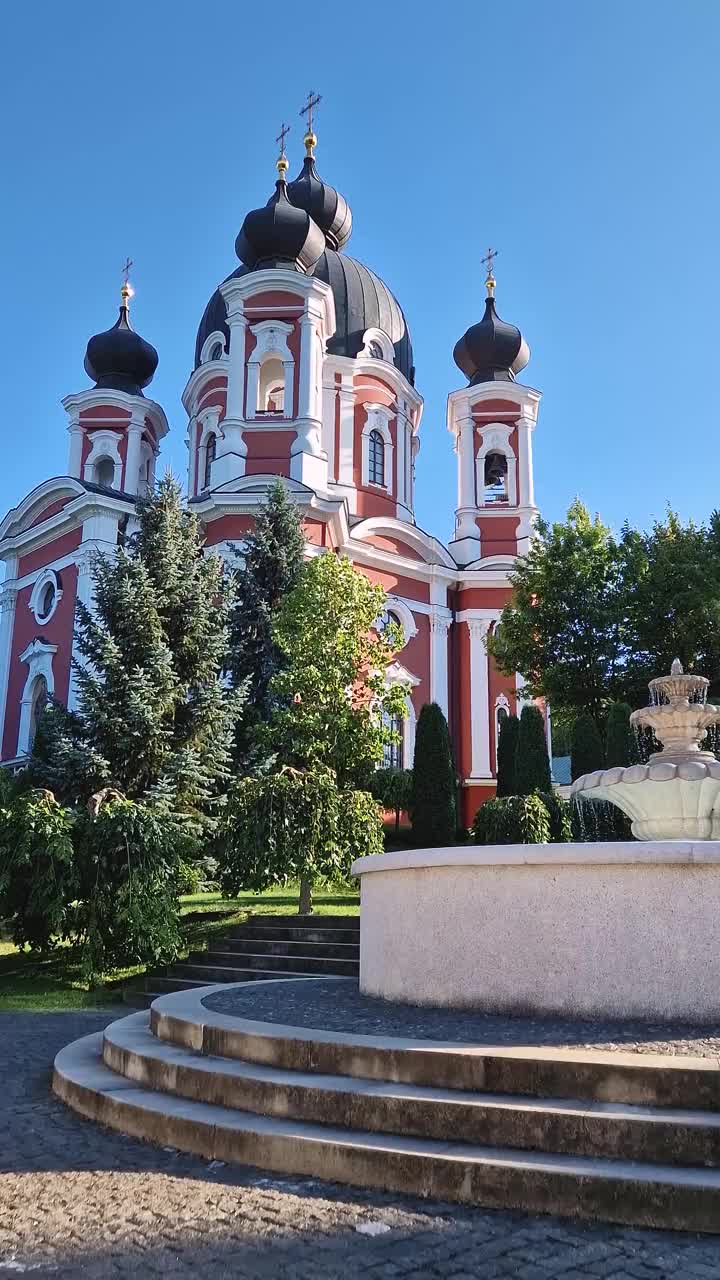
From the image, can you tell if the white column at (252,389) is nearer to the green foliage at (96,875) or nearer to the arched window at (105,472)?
the arched window at (105,472)

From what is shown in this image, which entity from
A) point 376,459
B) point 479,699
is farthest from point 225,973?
point 376,459

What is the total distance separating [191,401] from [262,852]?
2269 centimetres

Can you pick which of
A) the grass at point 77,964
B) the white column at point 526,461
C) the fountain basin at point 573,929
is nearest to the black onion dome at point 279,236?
A: the white column at point 526,461

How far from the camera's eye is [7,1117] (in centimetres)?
589

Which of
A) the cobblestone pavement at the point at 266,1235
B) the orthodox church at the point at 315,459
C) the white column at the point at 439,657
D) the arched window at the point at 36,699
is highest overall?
the orthodox church at the point at 315,459

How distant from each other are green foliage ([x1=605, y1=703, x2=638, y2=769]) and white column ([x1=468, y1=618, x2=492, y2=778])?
274 inches

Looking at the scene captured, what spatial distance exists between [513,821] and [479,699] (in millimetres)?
11747

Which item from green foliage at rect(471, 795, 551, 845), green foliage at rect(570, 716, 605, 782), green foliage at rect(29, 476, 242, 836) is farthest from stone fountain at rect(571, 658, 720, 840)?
green foliage at rect(570, 716, 605, 782)

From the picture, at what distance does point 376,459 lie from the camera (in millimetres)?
31812

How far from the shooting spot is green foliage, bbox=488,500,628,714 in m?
25.9

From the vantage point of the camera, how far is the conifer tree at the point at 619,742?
22641 millimetres

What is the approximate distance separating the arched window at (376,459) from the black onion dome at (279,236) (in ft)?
17.5

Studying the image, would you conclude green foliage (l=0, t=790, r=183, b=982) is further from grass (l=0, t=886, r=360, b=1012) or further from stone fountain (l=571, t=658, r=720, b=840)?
stone fountain (l=571, t=658, r=720, b=840)

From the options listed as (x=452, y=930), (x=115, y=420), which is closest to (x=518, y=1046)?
(x=452, y=930)
